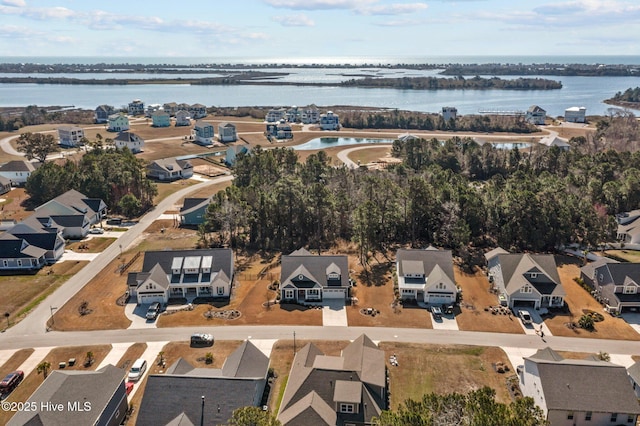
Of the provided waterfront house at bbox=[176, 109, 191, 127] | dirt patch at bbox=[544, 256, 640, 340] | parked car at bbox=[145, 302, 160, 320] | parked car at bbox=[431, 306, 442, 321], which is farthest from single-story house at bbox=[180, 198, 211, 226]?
waterfront house at bbox=[176, 109, 191, 127]

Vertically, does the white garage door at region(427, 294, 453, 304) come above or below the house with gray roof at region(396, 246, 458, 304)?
below

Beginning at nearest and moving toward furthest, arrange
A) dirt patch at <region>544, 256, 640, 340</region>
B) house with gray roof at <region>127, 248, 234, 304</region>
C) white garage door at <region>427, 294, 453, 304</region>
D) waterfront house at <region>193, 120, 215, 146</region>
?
dirt patch at <region>544, 256, 640, 340</region> → white garage door at <region>427, 294, 453, 304</region> → house with gray roof at <region>127, 248, 234, 304</region> → waterfront house at <region>193, 120, 215, 146</region>

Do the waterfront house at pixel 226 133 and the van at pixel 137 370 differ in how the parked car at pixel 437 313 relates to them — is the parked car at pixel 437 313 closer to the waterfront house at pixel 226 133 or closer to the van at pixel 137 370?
the van at pixel 137 370

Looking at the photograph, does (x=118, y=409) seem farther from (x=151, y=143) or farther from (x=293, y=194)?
(x=151, y=143)

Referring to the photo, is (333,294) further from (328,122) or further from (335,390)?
(328,122)

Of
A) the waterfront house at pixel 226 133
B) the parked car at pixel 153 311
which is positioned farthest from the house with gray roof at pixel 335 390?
the waterfront house at pixel 226 133

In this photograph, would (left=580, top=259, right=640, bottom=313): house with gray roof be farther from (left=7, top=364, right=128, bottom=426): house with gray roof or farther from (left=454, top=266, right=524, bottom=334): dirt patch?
(left=7, top=364, right=128, bottom=426): house with gray roof

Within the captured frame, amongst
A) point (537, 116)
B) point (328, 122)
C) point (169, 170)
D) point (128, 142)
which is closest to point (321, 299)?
point (169, 170)
